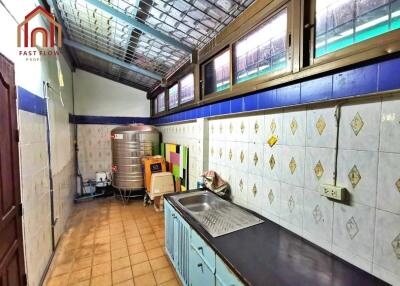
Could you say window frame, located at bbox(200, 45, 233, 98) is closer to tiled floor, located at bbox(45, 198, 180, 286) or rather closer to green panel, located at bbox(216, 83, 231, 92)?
green panel, located at bbox(216, 83, 231, 92)

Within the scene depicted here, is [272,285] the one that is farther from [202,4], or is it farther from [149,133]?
[149,133]

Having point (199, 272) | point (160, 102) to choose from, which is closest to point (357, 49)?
point (199, 272)

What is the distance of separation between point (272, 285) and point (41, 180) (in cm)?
220

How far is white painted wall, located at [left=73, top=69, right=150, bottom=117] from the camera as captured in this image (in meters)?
4.45

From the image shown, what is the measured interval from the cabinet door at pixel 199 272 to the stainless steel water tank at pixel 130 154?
2714 mm

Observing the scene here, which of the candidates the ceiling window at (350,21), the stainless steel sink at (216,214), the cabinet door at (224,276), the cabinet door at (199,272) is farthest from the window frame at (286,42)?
the cabinet door at (199,272)

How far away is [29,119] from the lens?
1.73 metres

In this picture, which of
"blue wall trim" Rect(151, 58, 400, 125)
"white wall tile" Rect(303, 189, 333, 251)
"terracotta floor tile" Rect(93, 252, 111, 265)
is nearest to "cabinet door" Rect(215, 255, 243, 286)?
"white wall tile" Rect(303, 189, 333, 251)

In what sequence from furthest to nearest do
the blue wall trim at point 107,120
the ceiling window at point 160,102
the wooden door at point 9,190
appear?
the blue wall trim at point 107,120 → the ceiling window at point 160,102 → the wooden door at point 9,190

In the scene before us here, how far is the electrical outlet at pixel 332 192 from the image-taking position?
1.05m

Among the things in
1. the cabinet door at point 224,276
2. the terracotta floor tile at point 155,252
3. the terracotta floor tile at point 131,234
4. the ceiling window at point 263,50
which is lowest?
the terracotta floor tile at point 155,252

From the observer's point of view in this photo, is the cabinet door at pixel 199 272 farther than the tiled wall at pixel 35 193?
No

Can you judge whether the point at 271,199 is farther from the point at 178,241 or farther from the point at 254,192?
the point at 178,241

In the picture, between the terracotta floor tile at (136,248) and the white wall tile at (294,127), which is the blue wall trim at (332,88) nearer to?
the white wall tile at (294,127)
